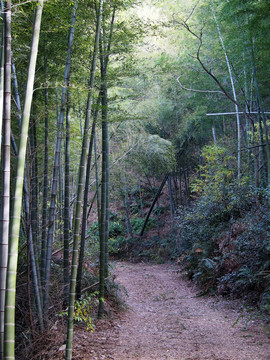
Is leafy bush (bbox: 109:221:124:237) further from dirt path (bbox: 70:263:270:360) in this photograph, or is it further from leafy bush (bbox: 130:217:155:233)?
dirt path (bbox: 70:263:270:360)

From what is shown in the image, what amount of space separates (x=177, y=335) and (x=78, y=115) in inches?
118

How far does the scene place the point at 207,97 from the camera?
8719mm

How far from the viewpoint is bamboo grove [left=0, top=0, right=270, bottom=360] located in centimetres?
196

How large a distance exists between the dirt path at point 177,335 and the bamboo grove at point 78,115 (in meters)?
0.47

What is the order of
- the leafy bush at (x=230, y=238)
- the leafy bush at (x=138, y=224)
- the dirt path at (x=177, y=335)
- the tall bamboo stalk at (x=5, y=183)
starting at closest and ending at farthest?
the tall bamboo stalk at (x=5, y=183), the dirt path at (x=177, y=335), the leafy bush at (x=230, y=238), the leafy bush at (x=138, y=224)

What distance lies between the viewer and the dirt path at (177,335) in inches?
114

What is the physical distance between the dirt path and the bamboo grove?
1.54 ft

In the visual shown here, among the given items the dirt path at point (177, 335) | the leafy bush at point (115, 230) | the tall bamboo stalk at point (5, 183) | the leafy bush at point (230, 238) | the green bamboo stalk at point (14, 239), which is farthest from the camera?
the leafy bush at point (115, 230)

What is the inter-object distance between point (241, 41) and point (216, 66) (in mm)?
2713

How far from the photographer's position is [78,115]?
4520 millimetres

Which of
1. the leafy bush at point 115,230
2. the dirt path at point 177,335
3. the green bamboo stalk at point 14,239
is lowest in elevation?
the dirt path at point 177,335

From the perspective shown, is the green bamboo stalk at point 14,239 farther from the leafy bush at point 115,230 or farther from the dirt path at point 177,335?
the leafy bush at point 115,230

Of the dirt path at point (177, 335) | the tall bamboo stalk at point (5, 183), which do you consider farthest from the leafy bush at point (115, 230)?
the tall bamboo stalk at point (5, 183)

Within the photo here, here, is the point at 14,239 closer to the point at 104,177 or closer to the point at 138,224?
the point at 104,177
